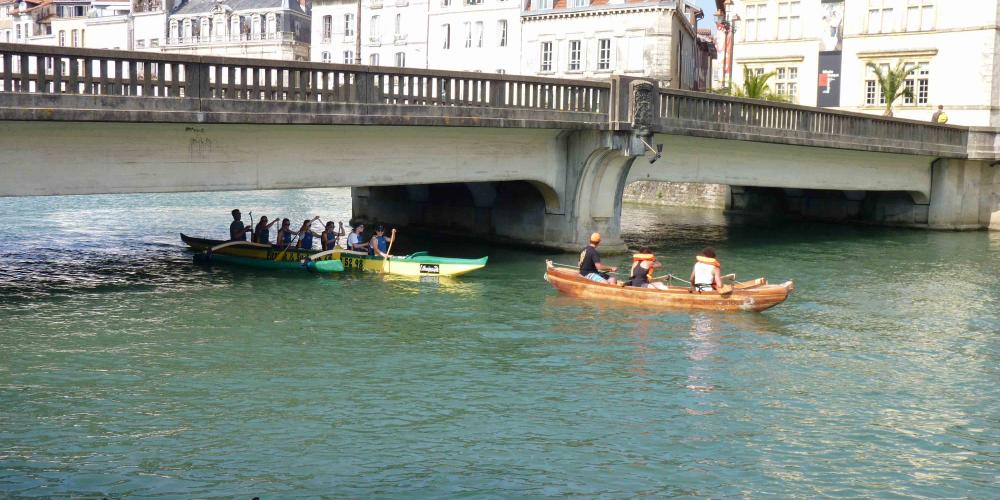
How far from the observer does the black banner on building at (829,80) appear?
56531 millimetres

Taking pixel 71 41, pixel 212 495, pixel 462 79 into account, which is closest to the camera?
pixel 212 495

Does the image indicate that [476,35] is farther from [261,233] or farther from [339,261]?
[339,261]

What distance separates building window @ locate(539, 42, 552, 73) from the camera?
70.2 meters

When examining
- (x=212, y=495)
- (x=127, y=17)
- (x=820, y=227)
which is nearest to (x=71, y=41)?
(x=127, y=17)

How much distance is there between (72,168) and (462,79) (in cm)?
987

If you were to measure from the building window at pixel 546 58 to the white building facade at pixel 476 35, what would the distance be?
6.31 feet

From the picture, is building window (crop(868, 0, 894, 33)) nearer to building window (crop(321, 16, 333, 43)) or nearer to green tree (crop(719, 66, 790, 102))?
green tree (crop(719, 66, 790, 102))

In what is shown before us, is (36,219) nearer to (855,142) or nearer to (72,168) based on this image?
(72,168)

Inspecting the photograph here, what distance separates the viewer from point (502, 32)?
7256 cm

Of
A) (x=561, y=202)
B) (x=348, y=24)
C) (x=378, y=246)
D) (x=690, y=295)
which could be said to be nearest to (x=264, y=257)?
(x=378, y=246)

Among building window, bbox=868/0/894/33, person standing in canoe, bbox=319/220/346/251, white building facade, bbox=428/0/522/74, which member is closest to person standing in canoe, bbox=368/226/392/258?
person standing in canoe, bbox=319/220/346/251

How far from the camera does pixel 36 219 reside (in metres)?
43.5

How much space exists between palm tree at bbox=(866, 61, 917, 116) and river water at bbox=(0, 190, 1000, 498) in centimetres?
2304

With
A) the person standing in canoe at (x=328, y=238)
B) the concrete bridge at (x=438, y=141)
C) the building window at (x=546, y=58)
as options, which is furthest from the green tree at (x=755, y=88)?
the person standing in canoe at (x=328, y=238)
